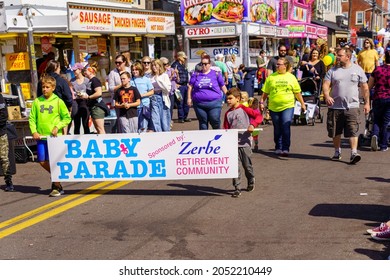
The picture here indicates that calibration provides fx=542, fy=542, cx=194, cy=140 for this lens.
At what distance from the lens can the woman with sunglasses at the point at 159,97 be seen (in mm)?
10562

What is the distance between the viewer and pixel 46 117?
7.50 meters

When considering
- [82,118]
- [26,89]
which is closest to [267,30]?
[26,89]

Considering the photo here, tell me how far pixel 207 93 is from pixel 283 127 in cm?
163

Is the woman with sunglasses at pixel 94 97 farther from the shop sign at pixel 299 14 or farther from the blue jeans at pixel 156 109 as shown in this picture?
the shop sign at pixel 299 14

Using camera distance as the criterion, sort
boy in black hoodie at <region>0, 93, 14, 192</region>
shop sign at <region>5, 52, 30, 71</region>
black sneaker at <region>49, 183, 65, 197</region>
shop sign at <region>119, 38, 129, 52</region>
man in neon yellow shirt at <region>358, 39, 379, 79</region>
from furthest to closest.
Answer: shop sign at <region>119, 38, 129, 52</region> < man in neon yellow shirt at <region>358, 39, 379, 79</region> < shop sign at <region>5, 52, 30, 71</region> < boy in black hoodie at <region>0, 93, 14, 192</region> < black sneaker at <region>49, 183, 65, 197</region>

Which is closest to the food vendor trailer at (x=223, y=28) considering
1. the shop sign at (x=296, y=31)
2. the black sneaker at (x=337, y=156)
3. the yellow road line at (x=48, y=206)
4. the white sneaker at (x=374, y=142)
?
the shop sign at (x=296, y=31)

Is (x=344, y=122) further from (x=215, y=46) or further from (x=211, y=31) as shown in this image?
(x=215, y=46)

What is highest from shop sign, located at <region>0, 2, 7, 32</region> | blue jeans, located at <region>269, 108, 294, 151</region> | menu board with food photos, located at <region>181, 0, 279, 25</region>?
menu board with food photos, located at <region>181, 0, 279, 25</region>

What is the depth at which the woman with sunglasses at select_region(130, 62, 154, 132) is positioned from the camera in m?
9.93

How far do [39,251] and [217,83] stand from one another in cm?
514

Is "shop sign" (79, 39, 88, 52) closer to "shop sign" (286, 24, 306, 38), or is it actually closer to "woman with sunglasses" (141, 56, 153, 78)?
"woman with sunglasses" (141, 56, 153, 78)

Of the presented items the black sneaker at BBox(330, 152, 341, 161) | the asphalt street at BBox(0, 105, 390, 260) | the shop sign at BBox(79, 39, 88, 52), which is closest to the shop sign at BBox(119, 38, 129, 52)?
the shop sign at BBox(79, 39, 88, 52)
